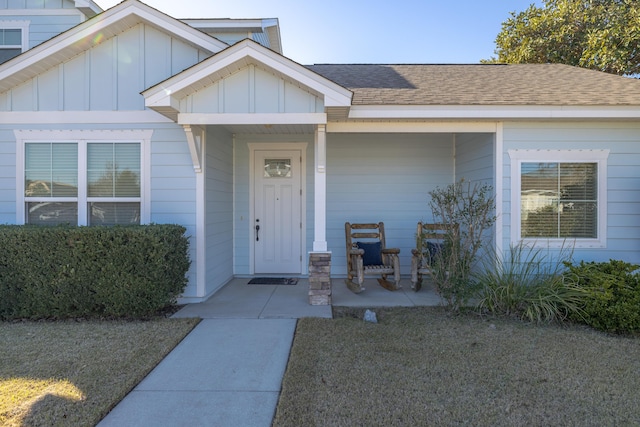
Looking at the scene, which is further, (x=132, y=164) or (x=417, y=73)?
(x=417, y=73)

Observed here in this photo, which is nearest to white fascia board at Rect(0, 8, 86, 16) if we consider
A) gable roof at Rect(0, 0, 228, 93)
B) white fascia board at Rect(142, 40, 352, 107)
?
gable roof at Rect(0, 0, 228, 93)

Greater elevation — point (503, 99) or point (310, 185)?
point (503, 99)

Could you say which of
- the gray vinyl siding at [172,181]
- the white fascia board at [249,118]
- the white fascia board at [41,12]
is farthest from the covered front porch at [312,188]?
the white fascia board at [41,12]

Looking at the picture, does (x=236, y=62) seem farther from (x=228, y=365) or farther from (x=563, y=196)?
(x=563, y=196)

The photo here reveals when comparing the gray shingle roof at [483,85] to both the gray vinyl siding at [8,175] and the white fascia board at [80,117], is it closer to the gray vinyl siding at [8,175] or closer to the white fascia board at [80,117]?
the white fascia board at [80,117]

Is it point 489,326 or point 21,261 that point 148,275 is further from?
point 489,326

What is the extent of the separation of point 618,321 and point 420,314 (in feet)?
6.88

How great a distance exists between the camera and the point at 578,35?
Answer: 13.0 metres

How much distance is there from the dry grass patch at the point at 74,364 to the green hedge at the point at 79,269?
25 centimetres

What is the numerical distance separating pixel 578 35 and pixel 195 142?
46.1 feet

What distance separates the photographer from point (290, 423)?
98.8 inches

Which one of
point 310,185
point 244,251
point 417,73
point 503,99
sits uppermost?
point 417,73

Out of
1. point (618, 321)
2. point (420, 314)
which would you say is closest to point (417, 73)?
point (420, 314)

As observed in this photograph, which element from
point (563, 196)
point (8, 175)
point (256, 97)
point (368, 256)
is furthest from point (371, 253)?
point (8, 175)
